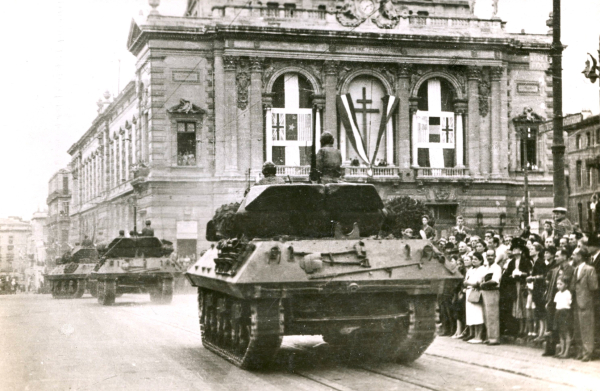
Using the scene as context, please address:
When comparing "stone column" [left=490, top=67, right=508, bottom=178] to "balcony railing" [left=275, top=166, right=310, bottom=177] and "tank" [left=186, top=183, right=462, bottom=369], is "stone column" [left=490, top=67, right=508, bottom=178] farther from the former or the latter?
"tank" [left=186, top=183, right=462, bottom=369]

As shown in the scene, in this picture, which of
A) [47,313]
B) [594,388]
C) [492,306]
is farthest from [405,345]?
[47,313]

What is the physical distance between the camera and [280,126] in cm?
4609

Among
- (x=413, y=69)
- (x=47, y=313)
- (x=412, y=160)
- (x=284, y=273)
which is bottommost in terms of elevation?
(x=47, y=313)

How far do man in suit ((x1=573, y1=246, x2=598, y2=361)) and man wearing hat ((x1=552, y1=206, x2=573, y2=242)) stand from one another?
9.46 ft

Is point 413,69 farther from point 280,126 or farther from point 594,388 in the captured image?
point 594,388

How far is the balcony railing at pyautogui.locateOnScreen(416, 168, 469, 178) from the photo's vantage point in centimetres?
4809

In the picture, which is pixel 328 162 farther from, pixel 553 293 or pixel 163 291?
pixel 163 291

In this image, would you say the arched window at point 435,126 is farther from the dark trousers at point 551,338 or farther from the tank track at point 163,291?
the dark trousers at point 551,338

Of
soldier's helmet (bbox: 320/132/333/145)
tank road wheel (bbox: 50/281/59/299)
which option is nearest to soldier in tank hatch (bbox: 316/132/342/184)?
soldier's helmet (bbox: 320/132/333/145)

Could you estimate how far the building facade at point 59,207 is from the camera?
88500 mm

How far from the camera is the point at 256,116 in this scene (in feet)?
150

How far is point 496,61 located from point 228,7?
14.4 meters

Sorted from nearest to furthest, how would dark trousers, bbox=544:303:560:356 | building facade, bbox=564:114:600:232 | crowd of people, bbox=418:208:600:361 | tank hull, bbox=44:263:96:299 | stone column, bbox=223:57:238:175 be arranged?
crowd of people, bbox=418:208:600:361 < dark trousers, bbox=544:303:560:356 < tank hull, bbox=44:263:96:299 < building facade, bbox=564:114:600:232 < stone column, bbox=223:57:238:175

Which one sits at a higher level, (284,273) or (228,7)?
(228,7)
